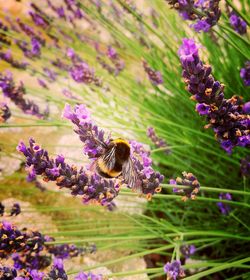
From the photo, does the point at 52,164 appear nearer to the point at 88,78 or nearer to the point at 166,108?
the point at 88,78

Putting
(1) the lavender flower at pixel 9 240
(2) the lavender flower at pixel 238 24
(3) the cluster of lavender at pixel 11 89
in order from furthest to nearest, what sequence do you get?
(3) the cluster of lavender at pixel 11 89, (2) the lavender flower at pixel 238 24, (1) the lavender flower at pixel 9 240

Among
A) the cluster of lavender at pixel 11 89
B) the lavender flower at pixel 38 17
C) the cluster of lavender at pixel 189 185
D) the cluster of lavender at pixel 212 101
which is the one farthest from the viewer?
the lavender flower at pixel 38 17

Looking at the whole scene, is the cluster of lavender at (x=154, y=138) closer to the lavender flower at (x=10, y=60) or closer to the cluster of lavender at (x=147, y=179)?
the cluster of lavender at (x=147, y=179)

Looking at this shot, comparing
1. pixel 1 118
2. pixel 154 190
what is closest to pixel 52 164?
pixel 154 190

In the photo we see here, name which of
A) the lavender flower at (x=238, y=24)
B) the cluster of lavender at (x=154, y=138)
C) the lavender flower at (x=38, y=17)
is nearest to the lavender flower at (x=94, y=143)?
the cluster of lavender at (x=154, y=138)

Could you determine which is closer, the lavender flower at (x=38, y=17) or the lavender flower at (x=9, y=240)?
the lavender flower at (x=9, y=240)

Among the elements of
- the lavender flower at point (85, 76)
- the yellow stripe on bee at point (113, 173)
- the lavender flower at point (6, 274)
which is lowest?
the lavender flower at point (6, 274)

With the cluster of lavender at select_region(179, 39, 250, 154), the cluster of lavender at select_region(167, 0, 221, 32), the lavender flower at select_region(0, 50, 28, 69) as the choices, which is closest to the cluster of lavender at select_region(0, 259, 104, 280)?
the cluster of lavender at select_region(179, 39, 250, 154)

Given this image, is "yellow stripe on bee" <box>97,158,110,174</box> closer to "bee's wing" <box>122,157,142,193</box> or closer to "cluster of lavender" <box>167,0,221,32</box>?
"bee's wing" <box>122,157,142,193</box>

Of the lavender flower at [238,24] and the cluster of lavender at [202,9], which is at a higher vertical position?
the lavender flower at [238,24]

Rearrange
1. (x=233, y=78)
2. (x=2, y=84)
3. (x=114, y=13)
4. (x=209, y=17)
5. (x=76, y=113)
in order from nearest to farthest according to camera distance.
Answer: (x=76, y=113) < (x=209, y=17) < (x=2, y=84) < (x=233, y=78) < (x=114, y=13)
